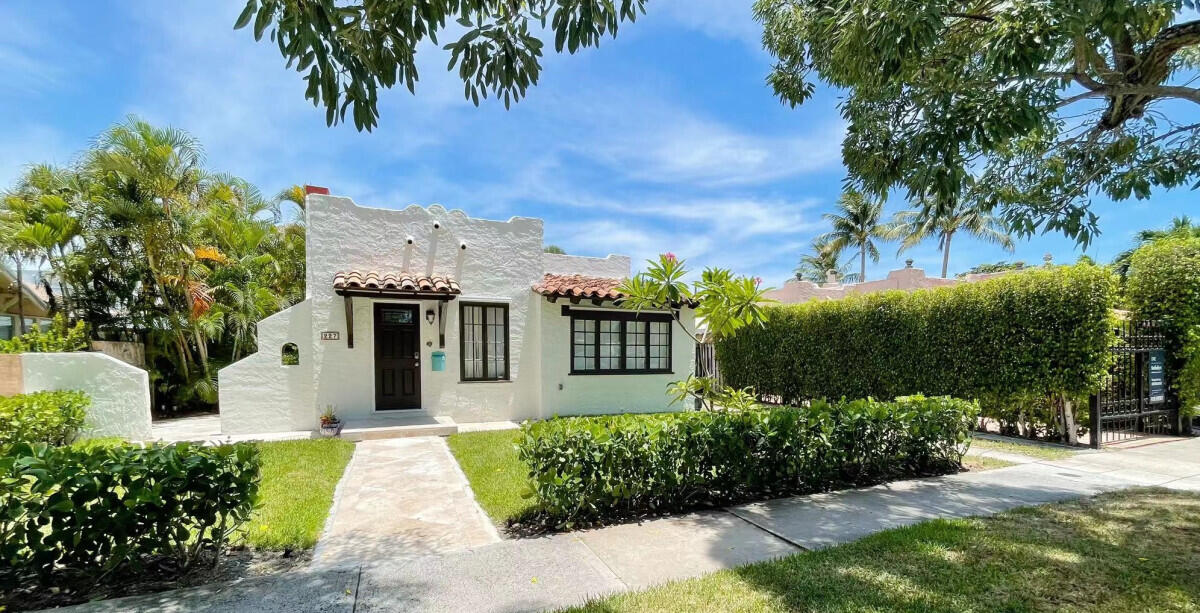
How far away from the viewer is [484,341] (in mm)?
11586

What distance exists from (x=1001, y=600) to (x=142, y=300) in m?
17.4

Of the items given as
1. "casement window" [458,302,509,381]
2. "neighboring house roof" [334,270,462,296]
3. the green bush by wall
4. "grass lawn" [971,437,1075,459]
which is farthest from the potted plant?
the green bush by wall

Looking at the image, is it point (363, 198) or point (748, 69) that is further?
point (363, 198)

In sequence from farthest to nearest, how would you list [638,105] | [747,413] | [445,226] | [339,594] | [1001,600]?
[445,226]
[638,105]
[747,413]
[339,594]
[1001,600]

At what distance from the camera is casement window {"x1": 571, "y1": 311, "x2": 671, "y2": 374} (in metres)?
12.2

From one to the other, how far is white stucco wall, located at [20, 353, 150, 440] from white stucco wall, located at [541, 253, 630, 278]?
8689 millimetres

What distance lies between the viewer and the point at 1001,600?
131 inches

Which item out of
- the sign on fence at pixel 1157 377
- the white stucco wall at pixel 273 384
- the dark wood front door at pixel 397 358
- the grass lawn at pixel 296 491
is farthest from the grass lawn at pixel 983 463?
the white stucco wall at pixel 273 384

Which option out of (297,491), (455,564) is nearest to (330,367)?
(297,491)

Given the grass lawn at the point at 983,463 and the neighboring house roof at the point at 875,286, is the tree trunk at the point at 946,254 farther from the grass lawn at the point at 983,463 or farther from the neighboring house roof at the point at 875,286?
the grass lawn at the point at 983,463

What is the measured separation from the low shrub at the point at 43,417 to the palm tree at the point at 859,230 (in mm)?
39168

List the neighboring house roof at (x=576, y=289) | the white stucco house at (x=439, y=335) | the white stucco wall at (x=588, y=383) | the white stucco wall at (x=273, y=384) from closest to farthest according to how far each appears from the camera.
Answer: the white stucco wall at (x=273, y=384) → the white stucco house at (x=439, y=335) → the neighboring house roof at (x=576, y=289) → the white stucco wall at (x=588, y=383)

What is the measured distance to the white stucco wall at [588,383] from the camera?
11.7 metres

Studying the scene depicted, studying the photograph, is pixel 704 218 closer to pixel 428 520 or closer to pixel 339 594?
pixel 428 520
